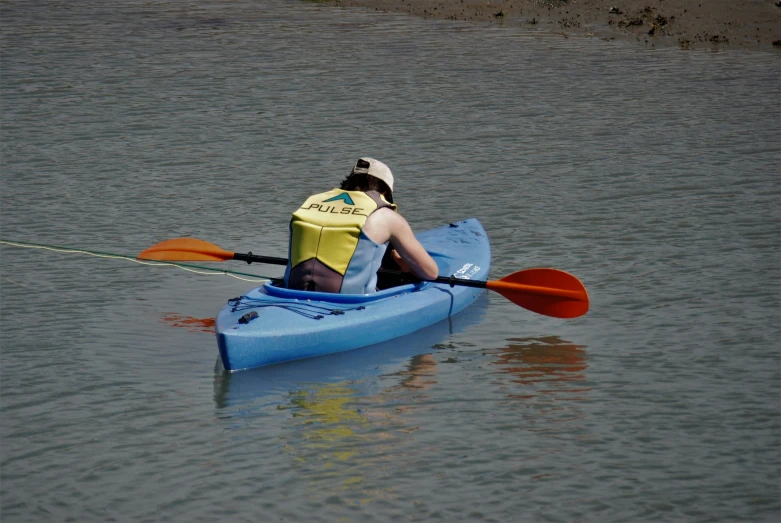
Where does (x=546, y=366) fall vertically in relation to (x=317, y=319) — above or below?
below

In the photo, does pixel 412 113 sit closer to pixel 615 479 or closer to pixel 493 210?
pixel 493 210

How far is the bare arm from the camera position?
7824 mm

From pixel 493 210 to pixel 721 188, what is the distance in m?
2.24

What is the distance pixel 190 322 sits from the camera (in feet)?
27.5

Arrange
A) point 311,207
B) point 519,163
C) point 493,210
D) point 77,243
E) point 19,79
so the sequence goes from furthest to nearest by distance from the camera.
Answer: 1. point 19,79
2. point 519,163
3. point 493,210
4. point 77,243
5. point 311,207

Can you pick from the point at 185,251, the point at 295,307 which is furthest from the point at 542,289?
the point at 185,251

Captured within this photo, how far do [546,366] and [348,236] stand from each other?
1.46m

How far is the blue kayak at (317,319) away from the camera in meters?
7.39

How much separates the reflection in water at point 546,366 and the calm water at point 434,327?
22 mm

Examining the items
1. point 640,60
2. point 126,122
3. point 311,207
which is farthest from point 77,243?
point 640,60

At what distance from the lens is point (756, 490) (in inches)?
Answer: 237

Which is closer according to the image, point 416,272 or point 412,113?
point 416,272

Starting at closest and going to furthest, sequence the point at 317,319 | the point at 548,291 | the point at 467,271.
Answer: the point at 317,319 < the point at 548,291 < the point at 467,271

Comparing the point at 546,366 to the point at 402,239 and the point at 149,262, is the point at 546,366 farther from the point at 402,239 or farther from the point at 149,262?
the point at 149,262
